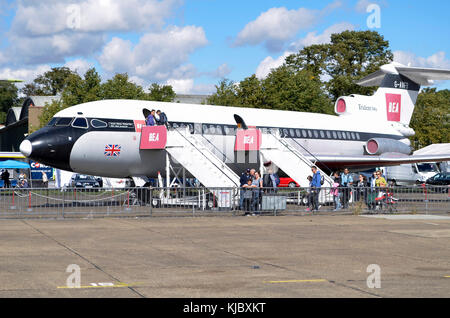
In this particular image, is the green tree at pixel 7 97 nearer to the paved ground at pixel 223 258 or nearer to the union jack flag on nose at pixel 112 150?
the union jack flag on nose at pixel 112 150

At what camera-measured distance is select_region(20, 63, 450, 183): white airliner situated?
84.5 ft

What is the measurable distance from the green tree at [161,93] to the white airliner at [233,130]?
1279 inches

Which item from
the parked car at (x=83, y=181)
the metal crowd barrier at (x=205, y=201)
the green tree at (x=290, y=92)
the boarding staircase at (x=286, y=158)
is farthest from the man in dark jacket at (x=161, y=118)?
the green tree at (x=290, y=92)

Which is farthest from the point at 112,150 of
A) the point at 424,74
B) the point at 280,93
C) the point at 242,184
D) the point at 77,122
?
the point at 280,93

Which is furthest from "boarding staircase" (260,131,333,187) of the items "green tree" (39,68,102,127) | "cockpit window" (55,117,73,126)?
"green tree" (39,68,102,127)

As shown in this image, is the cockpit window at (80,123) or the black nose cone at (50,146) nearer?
the black nose cone at (50,146)

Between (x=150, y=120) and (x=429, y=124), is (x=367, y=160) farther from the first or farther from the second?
(x=429, y=124)

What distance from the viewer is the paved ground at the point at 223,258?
888cm

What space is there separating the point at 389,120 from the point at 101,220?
2714 cm

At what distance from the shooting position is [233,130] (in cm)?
3050

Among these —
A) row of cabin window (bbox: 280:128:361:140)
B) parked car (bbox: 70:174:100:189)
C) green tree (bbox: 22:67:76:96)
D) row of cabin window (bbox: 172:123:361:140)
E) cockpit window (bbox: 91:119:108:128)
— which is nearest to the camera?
cockpit window (bbox: 91:119:108:128)

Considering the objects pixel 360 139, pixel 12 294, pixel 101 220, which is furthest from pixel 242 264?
pixel 360 139

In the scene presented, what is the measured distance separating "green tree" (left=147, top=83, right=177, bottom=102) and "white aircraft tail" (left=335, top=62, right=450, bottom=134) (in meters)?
33.3

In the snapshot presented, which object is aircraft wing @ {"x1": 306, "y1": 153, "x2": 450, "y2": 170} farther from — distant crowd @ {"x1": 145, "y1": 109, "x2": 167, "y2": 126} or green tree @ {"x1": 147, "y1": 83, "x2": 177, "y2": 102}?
green tree @ {"x1": 147, "y1": 83, "x2": 177, "y2": 102}
